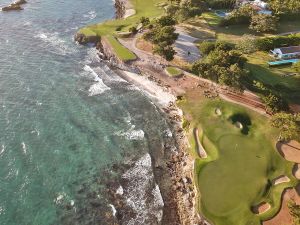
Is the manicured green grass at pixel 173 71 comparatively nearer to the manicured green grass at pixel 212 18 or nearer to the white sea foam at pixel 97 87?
the white sea foam at pixel 97 87

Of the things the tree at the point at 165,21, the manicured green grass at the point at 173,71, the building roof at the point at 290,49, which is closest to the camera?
the manicured green grass at the point at 173,71

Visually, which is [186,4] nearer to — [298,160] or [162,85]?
[162,85]

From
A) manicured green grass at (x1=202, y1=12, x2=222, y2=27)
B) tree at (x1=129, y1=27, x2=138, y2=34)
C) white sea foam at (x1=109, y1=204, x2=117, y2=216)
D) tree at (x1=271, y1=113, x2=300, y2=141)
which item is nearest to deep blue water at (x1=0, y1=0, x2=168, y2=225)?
white sea foam at (x1=109, y1=204, x2=117, y2=216)

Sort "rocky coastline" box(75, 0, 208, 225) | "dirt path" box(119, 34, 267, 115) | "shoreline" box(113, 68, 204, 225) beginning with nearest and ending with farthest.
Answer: "rocky coastline" box(75, 0, 208, 225)
"shoreline" box(113, 68, 204, 225)
"dirt path" box(119, 34, 267, 115)

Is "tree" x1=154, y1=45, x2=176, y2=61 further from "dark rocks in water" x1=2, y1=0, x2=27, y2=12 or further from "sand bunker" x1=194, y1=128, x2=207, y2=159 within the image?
Answer: "dark rocks in water" x1=2, y1=0, x2=27, y2=12

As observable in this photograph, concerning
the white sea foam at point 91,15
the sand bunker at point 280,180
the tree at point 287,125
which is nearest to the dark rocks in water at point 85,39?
the white sea foam at point 91,15
